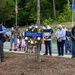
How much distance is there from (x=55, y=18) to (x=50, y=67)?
56.4 m

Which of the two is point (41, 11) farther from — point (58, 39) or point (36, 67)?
point (36, 67)

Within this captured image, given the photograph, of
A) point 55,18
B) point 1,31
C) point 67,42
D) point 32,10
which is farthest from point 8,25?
point 1,31

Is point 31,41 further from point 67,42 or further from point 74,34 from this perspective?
point 67,42

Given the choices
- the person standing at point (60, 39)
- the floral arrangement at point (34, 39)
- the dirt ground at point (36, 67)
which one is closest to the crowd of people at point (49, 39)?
the person standing at point (60, 39)

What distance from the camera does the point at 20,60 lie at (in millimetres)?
12359

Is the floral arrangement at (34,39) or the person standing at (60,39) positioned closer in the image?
the floral arrangement at (34,39)

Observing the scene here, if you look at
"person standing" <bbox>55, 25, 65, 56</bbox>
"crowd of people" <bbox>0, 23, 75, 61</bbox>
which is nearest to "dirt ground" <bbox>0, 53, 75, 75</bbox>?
"crowd of people" <bbox>0, 23, 75, 61</bbox>

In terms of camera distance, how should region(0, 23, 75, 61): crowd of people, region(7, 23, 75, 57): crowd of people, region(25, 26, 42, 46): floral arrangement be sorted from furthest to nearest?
region(7, 23, 75, 57): crowd of people < region(0, 23, 75, 61): crowd of people < region(25, 26, 42, 46): floral arrangement

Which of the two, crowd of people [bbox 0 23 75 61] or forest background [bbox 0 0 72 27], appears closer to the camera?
crowd of people [bbox 0 23 75 61]

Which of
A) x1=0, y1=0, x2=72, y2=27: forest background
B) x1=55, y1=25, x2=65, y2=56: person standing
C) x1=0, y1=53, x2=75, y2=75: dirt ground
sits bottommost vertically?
x1=0, y1=53, x2=75, y2=75: dirt ground

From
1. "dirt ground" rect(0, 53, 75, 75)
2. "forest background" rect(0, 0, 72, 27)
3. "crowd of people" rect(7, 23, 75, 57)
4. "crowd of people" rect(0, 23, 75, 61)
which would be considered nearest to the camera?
"dirt ground" rect(0, 53, 75, 75)

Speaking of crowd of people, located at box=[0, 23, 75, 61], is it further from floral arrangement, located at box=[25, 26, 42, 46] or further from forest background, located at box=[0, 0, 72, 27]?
A: forest background, located at box=[0, 0, 72, 27]

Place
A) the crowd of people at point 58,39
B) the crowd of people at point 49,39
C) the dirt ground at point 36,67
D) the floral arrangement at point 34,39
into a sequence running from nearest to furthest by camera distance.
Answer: the dirt ground at point 36,67
the floral arrangement at point 34,39
the crowd of people at point 49,39
the crowd of people at point 58,39

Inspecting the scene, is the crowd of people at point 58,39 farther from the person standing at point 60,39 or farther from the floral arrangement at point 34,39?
the floral arrangement at point 34,39
